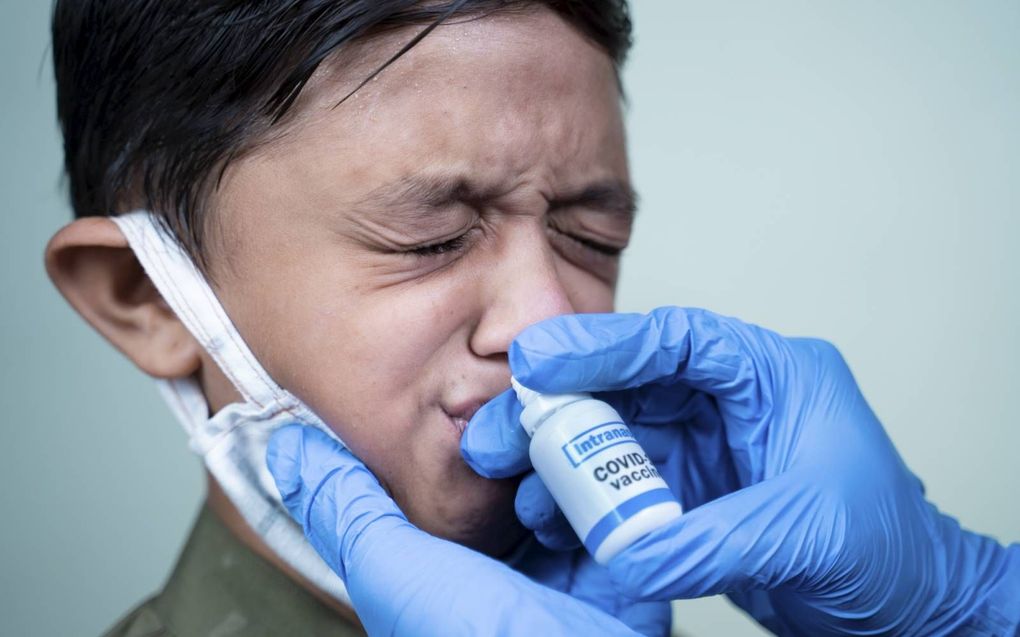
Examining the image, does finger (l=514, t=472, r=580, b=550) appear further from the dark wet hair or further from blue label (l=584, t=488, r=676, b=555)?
the dark wet hair

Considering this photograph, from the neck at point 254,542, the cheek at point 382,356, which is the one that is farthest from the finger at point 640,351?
the neck at point 254,542

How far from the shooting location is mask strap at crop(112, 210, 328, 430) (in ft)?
4.89

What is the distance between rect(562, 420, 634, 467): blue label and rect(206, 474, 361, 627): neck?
0.64 m

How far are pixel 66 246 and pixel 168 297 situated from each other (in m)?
0.20

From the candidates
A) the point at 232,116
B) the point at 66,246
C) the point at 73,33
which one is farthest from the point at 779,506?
the point at 73,33

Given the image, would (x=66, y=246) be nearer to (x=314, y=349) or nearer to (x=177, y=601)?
(x=314, y=349)

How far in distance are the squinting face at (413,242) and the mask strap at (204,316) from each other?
0.04 metres

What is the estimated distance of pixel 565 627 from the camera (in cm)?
118

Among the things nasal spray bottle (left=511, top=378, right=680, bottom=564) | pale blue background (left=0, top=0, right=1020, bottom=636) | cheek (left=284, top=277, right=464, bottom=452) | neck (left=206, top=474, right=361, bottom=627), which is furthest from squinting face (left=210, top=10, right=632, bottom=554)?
pale blue background (left=0, top=0, right=1020, bottom=636)

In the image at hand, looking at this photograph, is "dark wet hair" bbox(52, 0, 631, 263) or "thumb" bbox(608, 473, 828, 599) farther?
"dark wet hair" bbox(52, 0, 631, 263)

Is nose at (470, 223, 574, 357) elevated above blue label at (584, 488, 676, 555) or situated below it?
above

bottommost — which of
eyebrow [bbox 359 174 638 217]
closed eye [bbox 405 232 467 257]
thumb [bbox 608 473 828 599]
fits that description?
thumb [bbox 608 473 828 599]

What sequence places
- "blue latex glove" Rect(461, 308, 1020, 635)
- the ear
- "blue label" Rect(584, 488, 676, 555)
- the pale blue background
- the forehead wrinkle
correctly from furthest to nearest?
the pale blue background
the ear
the forehead wrinkle
"blue latex glove" Rect(461, 308, 1020, 635)
"blue label" Rect(584, 488, 676, 555)

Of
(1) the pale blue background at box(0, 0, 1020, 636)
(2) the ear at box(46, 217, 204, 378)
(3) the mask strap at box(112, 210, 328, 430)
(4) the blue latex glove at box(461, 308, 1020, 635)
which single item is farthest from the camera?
(1) the pale blue background at box(0, 0, 1020, 636)
